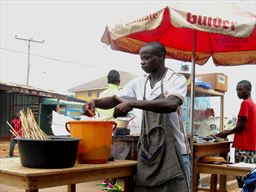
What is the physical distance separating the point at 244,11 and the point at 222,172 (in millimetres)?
1774

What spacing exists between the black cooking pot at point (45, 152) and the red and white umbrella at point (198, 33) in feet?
6.48

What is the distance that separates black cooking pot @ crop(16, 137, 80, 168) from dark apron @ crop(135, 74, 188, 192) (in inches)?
27.5

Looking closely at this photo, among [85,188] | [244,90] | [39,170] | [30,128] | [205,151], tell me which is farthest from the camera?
[85,188]

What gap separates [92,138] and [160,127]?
535 mm

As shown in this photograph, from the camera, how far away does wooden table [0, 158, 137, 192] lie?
2.15 meters

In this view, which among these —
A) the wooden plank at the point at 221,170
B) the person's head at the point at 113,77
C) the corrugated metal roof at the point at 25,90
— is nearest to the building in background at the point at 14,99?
the corrugated metal roof at the point at 25,90

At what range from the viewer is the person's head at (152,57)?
292 centimetres

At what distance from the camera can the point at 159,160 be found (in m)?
2.76

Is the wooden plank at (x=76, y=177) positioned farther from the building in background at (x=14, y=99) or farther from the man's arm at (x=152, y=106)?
the building in background at (x=14, y=99)

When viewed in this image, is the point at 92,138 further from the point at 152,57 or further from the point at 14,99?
the point at 14,99

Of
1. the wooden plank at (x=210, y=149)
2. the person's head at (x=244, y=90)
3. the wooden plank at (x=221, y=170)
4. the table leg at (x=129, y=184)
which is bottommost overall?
the wooden plank at (x=221, y=170)

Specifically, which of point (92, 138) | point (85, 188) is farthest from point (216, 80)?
point (92, 138)

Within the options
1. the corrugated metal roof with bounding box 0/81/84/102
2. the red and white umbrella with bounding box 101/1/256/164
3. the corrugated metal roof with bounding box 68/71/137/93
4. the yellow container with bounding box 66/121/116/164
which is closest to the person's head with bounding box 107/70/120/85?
the red and white umbrella with bounding box 101/1/256/164

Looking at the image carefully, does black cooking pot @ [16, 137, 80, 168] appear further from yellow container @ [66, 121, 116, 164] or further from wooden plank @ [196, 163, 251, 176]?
wooden plank @ [196, 163, 251, 176]
